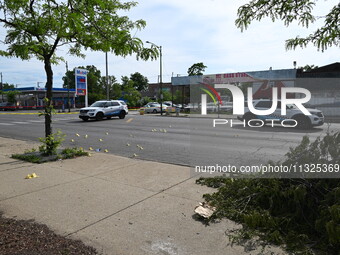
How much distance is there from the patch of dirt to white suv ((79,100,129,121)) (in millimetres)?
20466

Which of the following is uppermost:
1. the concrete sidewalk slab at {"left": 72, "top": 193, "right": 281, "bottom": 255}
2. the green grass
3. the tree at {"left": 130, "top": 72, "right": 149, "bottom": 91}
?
the tree at {"left": 130, "top": 72, "right": 149, "bottom": 91}

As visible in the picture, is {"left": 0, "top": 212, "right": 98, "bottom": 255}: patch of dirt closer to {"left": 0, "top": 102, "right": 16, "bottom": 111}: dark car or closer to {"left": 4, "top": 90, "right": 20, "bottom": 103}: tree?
{"left": 0, "top": 102, "right": 16, "bottom": 111}: dark car

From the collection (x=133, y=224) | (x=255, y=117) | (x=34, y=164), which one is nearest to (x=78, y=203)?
(x=133, y=224)

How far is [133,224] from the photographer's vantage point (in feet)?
12.1

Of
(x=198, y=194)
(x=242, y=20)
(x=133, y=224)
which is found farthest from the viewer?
(x=198, y=194)

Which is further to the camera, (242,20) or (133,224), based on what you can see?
(133,224)

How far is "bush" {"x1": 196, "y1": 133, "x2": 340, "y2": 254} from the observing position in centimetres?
308

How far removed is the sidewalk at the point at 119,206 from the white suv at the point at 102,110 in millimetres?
16902

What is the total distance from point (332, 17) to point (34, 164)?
7026 millimetres

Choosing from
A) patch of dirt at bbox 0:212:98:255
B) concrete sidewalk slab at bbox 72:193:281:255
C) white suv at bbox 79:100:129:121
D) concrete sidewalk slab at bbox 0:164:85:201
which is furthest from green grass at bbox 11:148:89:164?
white suv at bbox 79:100:129:121

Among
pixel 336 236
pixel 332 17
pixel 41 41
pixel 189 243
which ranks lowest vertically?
pixel 189 243

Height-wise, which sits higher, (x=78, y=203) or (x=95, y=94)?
(x=95, y=94)

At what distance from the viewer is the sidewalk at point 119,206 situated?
3.21m

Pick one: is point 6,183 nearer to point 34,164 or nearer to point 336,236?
point 34,164
